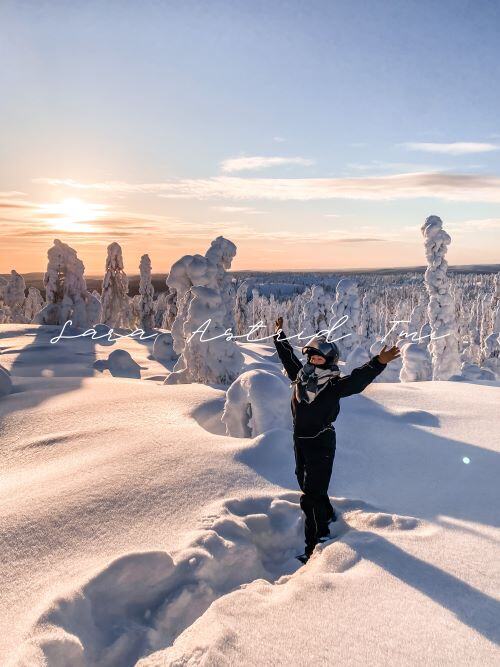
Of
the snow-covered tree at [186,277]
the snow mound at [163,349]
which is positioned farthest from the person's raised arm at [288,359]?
the snow mound at [163,349]

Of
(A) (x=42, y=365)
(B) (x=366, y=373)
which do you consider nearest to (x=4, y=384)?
(A) (x=42, y=365)

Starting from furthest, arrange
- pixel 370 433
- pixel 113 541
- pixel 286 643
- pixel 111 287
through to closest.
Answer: pixel 111 287, pixel 370 433, pixel 113 541, pixel 286 643

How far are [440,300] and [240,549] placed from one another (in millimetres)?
24102

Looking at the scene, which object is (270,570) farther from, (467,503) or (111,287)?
(111,287)

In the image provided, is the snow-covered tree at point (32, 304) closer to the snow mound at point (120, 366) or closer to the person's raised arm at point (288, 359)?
the snow mound at point (120, 366)

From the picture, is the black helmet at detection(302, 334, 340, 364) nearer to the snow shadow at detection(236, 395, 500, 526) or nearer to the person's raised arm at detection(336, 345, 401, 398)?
the person's raised arm at detection(336, 345, 401, 398)

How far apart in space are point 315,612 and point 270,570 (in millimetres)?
1016

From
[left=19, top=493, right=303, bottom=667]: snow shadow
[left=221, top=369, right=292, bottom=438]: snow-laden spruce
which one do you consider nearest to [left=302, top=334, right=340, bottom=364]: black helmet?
[left=19, top=493, right=303, bottom=667]: snow shadow

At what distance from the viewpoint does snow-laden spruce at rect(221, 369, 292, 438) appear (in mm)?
6406

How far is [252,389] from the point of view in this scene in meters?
6.55

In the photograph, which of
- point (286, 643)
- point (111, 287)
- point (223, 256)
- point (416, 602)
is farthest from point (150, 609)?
point (111, 287)

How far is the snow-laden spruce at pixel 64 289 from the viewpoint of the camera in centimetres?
3506

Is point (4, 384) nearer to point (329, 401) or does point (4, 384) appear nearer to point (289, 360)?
point (289, 360)

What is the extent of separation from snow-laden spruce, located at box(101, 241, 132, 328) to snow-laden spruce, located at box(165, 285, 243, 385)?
2663cm
